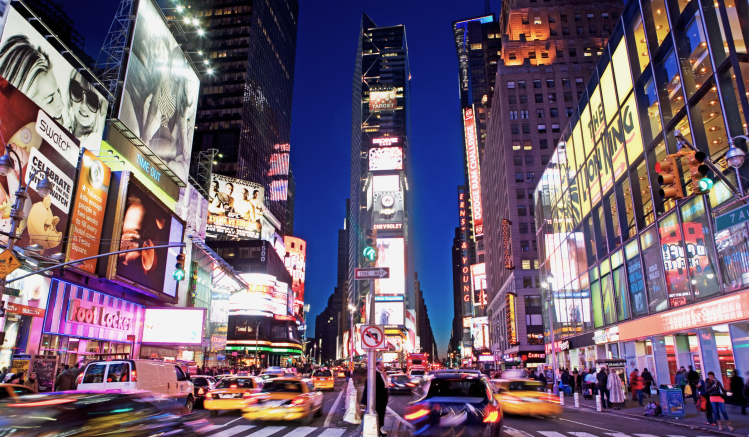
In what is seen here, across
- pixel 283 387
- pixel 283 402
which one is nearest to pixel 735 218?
pixel 283 402

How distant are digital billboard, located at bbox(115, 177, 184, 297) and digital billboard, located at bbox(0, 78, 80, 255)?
5.68m

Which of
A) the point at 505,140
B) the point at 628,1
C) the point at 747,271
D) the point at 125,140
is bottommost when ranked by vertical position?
the point at 747,271

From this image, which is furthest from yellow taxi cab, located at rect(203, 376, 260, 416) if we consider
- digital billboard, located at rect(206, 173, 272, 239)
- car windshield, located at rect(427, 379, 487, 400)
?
digital billboard, located at rect(206, 173, 272, 239)

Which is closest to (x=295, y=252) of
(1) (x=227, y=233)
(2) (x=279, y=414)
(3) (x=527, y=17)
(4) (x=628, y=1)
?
(1) (x=227, y=233)

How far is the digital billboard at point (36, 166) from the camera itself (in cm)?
2467

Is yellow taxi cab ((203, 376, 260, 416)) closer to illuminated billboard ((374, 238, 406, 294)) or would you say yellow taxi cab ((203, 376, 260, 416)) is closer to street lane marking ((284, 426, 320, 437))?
street lane marking ((284, 426, 320, 437))

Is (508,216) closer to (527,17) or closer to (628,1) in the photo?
(527,17)

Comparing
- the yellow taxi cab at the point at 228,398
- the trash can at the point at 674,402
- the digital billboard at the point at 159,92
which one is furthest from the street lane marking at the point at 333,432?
the digital billboard at the point at 159,92

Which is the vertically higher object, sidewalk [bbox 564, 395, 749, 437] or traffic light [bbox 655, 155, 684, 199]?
traffic light [bbox 655, 155, 684, 199]

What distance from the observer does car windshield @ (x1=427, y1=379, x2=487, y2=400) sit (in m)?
10.1

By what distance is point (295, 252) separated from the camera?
147 meters

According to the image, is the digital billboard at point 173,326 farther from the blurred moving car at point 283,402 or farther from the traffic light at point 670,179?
the traffic light at point 670,179

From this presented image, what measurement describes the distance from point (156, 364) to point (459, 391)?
Answer: 11.3 metres

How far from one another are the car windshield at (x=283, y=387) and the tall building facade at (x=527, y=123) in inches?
2397
